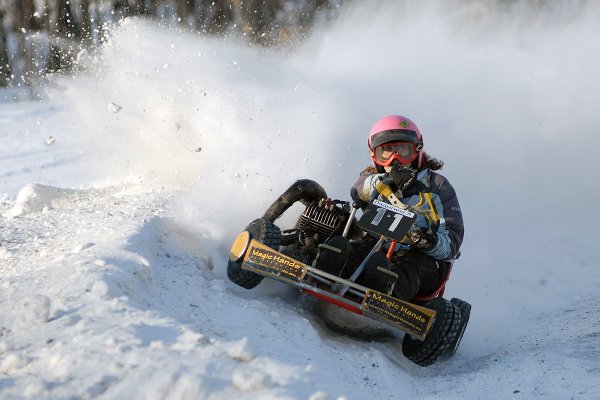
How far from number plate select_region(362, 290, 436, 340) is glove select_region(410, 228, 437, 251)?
0.52m

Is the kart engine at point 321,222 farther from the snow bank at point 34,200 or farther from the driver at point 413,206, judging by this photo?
the snow bank at point 34,200

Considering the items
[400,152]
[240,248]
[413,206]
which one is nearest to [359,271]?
[413,206]

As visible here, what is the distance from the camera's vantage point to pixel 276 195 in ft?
22.2

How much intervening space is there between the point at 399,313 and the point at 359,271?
0.50 meters

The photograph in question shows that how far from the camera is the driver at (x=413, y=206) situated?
188 inches

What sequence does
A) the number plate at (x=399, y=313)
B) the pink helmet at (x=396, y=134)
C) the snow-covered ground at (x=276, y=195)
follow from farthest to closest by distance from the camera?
the pink helmet at (x=396, y=134)
the number plate at (x=399, y=313)
the snow-covered ground at (x=276, y=195)

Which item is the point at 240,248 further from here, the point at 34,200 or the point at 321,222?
the point at 34,200

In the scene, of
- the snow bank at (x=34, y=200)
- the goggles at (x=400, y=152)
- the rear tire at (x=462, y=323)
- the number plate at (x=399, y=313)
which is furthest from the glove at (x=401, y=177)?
the snow bank at (x=34, y=200)

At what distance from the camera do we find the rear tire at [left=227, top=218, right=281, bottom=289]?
4895 mm

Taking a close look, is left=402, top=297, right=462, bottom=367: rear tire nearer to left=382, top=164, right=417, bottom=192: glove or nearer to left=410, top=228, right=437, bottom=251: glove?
left=410, top=228, right=437, bottom=251: glove

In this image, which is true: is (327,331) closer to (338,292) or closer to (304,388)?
(338,292)

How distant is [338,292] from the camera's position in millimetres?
4516

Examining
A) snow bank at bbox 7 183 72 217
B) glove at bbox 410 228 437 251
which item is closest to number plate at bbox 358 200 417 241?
glove at bbox 410 228 437 251

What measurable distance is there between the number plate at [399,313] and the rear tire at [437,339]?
0.17m
